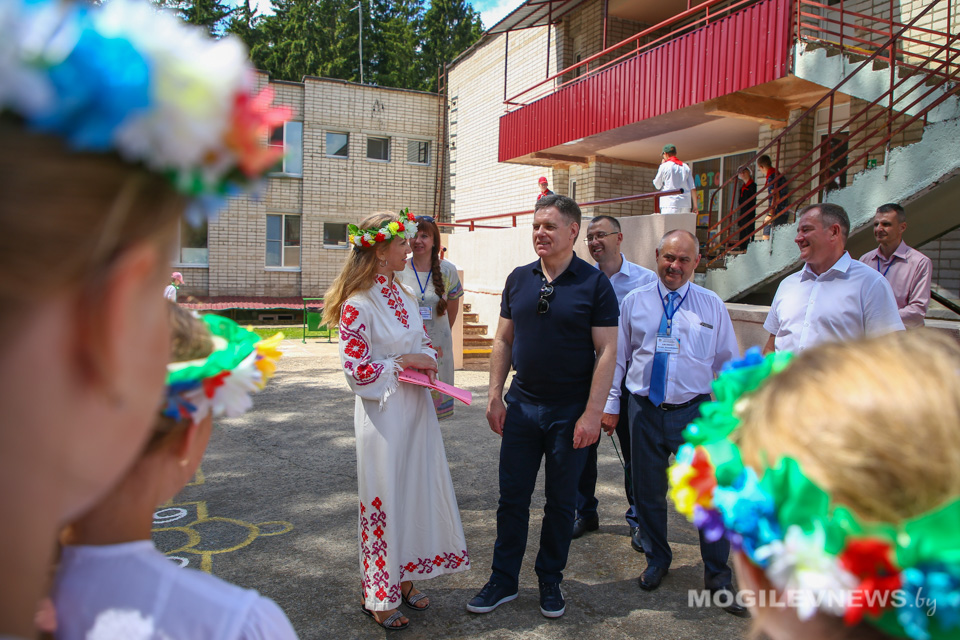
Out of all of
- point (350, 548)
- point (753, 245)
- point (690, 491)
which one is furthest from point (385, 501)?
point (753, 245)

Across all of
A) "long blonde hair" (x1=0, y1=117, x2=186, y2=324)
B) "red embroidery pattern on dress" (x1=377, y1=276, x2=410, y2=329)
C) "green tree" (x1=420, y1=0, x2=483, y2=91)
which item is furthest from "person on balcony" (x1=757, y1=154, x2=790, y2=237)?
"green tree" (x1=420, y1=0, x2=483, y2=91)

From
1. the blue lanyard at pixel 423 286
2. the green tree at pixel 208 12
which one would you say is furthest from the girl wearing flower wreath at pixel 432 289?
the green tree at pixel 208 12

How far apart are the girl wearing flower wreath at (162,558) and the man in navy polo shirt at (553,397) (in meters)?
2.47

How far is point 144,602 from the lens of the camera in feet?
3.23

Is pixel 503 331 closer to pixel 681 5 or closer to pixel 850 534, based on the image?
pixel 850 534

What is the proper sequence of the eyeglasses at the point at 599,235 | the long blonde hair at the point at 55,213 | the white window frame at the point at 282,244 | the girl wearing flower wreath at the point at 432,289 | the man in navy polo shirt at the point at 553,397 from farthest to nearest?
the white window frame at the point at 282,244 → the eyeglasses at the point at 599,235 → the girl wearing flower wreath at the point at 432,289 → the man in navy polo shirt at the point at 553,397 → the long blonde hair at the point at 55,213

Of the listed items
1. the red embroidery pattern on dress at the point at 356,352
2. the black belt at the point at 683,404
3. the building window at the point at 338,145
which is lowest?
the black belt at the point at 683,404

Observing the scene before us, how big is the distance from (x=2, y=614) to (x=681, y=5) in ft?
53.3

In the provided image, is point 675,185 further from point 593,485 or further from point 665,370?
point 665,370

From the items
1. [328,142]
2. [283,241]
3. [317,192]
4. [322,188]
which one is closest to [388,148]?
[328,142]

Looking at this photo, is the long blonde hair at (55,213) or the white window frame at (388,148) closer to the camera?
the long blonde hair at (55,213)

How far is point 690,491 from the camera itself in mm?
1074

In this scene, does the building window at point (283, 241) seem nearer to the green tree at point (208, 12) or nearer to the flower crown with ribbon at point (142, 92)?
the green tree at point (208, 12)

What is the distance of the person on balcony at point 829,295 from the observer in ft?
11.8
